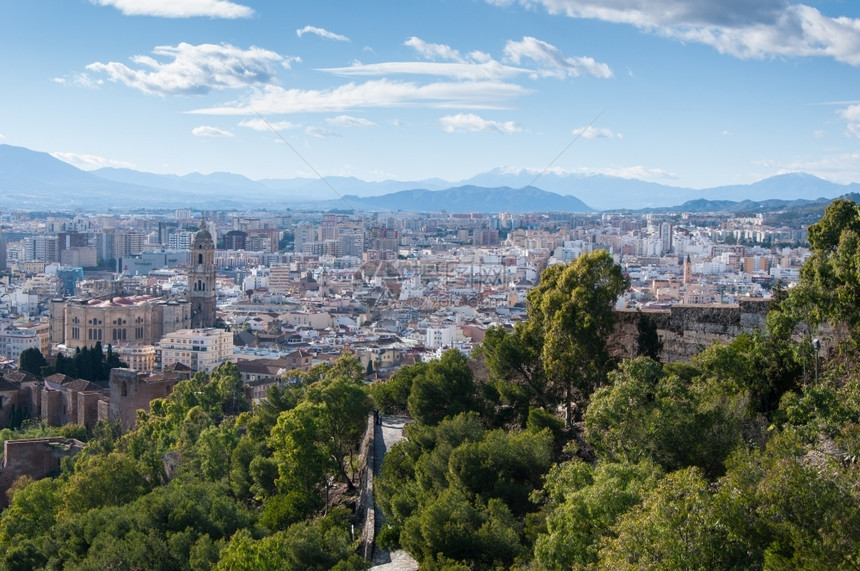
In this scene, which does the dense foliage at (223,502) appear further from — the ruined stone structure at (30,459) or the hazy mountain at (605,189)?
the hazy mountain at (605,189)

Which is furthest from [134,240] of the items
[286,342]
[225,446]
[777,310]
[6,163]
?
[6,163]

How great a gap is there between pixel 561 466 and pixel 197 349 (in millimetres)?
26976

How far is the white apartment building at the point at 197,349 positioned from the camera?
31750 millimetres

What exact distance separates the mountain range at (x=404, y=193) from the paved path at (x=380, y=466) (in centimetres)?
8948

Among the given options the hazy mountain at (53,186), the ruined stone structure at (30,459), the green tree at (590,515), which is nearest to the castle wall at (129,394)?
the ruined stone structure at (30,459)

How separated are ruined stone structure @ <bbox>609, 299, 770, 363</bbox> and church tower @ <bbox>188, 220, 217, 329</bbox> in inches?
1217

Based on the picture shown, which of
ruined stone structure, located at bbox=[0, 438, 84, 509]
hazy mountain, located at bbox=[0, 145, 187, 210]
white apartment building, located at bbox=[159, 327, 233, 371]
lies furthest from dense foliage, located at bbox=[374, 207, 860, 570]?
hazy mountain, located at bbox=[0, 145, 187, 210]

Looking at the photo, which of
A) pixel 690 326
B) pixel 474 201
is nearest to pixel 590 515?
pixel 690 326

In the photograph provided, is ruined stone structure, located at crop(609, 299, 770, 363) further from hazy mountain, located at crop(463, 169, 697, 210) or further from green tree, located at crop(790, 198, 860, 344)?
hazy mountain, located at crop(463, 169, 697, 210)

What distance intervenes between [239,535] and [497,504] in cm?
196

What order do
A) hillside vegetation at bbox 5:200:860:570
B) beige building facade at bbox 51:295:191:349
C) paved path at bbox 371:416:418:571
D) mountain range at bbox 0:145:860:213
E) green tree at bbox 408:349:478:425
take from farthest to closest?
1. mountain range at bbox 0:145:860:213
2. beige building facade at bbox 51:295:191:349
3. green tree at bbox 408:349:478:425
4. paved path at bbox 371:416:418:571
5. hillside vegetation at bbox 5:200:860:570

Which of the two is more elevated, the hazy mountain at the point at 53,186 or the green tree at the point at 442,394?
the hazy mountain at the point at 53,186

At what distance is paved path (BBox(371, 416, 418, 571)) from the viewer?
680cm

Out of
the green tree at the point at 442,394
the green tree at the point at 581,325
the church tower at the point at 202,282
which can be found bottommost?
the church tower at the point at 202,282
